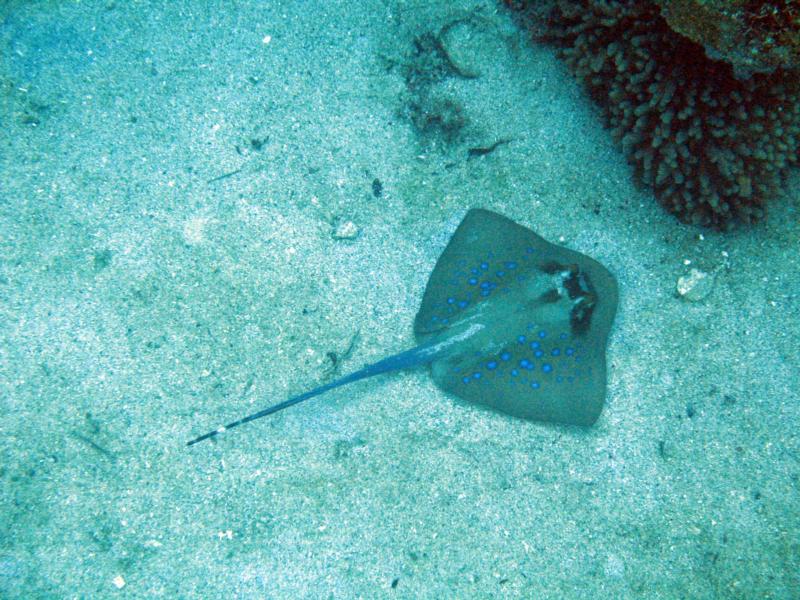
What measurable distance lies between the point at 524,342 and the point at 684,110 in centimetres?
242

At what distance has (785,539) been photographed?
155 inches

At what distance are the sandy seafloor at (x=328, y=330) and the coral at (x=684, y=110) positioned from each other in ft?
1.34

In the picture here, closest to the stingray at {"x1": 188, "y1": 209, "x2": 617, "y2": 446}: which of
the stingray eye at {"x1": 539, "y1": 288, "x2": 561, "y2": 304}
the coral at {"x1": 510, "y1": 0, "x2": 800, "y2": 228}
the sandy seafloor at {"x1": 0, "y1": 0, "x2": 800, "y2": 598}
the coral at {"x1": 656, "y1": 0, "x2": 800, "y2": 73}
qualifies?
the stingray eye at {"x1": 539, "y1": 288, "x2": 561, "y2": 304}

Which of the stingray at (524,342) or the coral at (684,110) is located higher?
the coral at (684,110)

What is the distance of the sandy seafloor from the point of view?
154 inches

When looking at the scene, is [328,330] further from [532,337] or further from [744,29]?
[744,29]

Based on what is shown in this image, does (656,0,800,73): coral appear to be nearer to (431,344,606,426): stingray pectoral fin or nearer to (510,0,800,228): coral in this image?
(510,0,800,228): coral

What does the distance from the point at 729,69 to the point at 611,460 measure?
11.3ft

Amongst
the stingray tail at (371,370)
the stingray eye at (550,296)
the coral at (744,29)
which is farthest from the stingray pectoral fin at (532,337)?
the coral at (744,29)

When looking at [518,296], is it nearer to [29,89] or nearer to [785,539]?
[785,539]

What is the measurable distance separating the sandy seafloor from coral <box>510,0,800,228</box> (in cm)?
41

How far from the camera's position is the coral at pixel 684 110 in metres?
3.92

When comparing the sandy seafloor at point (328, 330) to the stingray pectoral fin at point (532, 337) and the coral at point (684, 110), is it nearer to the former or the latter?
the stingray pectoral fin at point (532, 337)

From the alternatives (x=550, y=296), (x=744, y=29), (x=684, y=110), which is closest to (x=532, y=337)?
(x=550, y=296)
